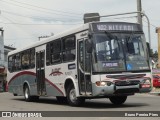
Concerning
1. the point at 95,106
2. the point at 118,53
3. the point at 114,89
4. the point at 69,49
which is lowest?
the point at 95,106

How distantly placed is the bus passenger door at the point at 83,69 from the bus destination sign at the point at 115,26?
884mm

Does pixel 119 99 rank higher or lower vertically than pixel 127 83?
lower

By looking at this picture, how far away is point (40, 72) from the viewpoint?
21.6 m

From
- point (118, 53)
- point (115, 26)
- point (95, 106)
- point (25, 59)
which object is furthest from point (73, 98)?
point (25, 59)

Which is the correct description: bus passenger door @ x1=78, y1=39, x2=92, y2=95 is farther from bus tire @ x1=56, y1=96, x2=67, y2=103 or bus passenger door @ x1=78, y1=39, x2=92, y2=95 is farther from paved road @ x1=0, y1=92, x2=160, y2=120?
bus tire @ x1=56, y1=96, x2=67, y2=103

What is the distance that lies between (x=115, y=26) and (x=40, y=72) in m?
6.34

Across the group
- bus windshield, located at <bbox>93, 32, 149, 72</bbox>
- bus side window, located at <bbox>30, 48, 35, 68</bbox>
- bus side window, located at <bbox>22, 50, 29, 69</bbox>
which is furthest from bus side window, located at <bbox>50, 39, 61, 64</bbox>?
bus side window, located at <bbox>22, 50, 29, 69</bbox>

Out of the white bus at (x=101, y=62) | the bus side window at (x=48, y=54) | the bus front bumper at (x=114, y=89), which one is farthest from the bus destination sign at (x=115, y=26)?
the bus side window at (x=48, y=54)

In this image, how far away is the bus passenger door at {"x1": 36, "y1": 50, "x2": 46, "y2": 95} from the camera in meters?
21.2

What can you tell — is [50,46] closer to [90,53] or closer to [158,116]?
[90,53]

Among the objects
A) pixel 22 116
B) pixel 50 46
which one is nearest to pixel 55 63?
pixel 50 46

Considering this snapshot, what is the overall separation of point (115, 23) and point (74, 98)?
3616mm

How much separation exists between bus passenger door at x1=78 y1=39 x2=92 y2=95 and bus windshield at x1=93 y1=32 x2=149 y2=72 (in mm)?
513

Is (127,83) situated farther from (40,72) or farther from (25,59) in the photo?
(25,59)
